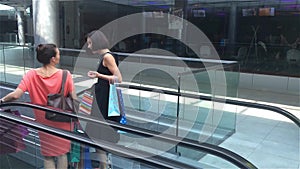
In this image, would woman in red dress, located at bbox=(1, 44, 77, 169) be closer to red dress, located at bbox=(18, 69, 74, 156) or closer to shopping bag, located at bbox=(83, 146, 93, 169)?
red dress, located at bbox=(18, 69, 74, 156)

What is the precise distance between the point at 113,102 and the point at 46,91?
1.93ft

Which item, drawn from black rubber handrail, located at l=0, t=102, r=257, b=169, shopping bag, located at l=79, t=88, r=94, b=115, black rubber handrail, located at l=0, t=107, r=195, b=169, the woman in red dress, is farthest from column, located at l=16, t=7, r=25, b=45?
→ black rubber handrail, located at l=0, t=107, r=195, b=169

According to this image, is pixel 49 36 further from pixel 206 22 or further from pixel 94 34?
pixel 206 22

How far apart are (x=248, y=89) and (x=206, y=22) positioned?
12.2ft

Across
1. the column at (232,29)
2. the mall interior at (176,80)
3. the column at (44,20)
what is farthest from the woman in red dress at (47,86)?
the column at (232,29)

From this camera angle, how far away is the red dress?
2.42 m

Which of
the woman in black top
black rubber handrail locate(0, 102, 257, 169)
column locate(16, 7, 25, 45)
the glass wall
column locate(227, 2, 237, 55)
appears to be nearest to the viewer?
black rubber handrail locate(0, 102, 257, 169)

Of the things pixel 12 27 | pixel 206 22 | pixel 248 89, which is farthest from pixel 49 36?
pixel 12 27

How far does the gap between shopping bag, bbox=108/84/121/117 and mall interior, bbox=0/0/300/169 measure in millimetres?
201

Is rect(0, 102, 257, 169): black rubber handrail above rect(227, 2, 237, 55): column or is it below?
below

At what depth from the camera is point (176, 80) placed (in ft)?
16.5

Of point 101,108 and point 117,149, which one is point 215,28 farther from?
point 117,149

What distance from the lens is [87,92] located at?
113 inches

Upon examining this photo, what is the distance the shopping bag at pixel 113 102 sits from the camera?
8.99 feet
